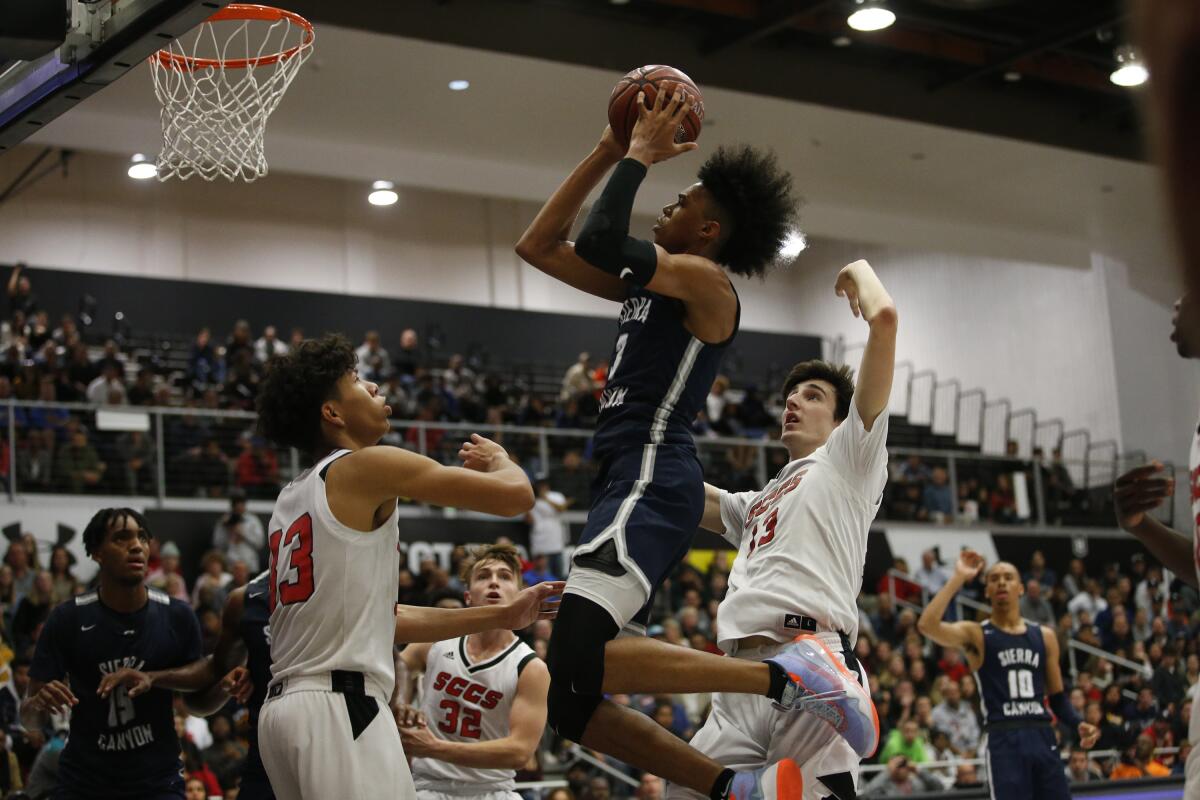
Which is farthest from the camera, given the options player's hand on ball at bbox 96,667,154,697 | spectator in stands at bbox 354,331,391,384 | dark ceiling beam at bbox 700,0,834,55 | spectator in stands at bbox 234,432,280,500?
spectator in stands at bbox 354,331,391,384

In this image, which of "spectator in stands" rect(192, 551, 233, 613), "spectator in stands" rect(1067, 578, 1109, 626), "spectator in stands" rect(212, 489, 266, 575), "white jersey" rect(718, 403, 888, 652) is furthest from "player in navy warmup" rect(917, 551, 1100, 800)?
"spectator in stands" rect(1067, 578, 1109, 626)

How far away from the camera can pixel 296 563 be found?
4.04 meters

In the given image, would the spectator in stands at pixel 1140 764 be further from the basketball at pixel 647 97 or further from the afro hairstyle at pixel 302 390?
the afro hairstyle at pixel 302 390

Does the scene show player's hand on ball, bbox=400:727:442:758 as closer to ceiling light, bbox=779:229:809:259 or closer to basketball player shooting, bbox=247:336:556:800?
basketball player shooting, bbox=247:336:556:800

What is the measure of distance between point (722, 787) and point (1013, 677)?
5.38 m

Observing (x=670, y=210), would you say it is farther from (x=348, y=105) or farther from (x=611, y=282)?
(x=348, y=105)

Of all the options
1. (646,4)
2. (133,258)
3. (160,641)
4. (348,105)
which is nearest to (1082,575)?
Result: (646,4)

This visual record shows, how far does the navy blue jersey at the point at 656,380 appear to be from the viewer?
178 inches

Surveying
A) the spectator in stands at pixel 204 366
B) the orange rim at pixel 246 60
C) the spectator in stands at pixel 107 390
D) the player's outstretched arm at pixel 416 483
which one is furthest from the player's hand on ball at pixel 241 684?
the spectator in stands at pixel 204 366

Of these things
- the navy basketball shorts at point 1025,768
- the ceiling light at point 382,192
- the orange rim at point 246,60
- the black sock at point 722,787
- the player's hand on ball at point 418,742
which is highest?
the ceiling light at point 382,192

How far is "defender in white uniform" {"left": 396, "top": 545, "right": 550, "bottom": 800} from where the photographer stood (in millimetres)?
5957

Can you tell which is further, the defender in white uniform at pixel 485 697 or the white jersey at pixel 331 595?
the defender in white uniform at pixel 485 697

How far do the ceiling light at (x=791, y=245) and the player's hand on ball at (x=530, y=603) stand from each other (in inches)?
55.5

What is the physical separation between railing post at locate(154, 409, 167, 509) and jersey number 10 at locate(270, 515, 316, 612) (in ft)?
40.7
